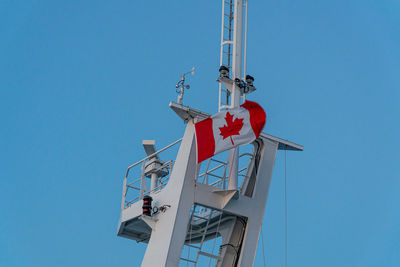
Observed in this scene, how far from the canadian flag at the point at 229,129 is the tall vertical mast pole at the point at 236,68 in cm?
149

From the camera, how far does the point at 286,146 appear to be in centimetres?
2759

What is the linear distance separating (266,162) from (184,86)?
3.97 metres

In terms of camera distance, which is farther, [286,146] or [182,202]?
[286,146]

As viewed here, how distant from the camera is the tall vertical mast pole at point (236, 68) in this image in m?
25.8

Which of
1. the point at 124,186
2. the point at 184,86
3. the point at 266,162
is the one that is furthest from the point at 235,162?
the point at 124,186

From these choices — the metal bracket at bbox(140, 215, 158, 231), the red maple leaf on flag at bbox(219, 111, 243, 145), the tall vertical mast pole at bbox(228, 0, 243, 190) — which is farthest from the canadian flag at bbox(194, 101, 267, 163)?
the metal bracket at bbox(140, 215, 158, 231)

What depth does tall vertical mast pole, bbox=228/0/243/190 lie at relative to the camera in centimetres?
2578

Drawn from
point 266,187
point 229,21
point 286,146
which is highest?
point 229,21

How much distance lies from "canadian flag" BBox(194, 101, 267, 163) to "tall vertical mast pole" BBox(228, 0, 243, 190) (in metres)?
1.49

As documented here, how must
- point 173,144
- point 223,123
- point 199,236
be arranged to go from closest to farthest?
point 223,123 < point 173,144 < point 199,236

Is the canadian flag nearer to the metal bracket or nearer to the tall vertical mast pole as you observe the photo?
the tall vertical mast pole

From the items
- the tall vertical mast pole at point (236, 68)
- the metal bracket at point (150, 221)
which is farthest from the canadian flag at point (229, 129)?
the metal bracket at point (150, 221)

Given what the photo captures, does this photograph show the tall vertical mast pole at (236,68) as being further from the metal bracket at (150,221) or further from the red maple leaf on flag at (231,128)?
the metal bracket at (150,221)

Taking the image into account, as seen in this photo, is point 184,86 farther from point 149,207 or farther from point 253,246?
point 253,246
